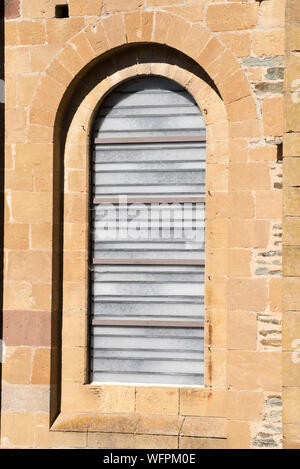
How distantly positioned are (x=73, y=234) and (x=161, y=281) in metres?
1.02

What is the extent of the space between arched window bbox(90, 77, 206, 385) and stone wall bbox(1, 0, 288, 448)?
Answer: 16 cm

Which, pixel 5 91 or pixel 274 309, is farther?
pixel 5 91

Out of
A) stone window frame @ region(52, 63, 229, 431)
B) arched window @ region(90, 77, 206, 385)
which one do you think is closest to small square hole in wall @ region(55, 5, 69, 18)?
stone window frame @ region(52, 63, 229, 431)

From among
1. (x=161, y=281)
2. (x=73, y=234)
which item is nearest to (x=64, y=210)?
(x=73, y=234)

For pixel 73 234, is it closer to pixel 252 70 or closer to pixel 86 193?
pixel 86 193

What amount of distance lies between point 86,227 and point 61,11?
7.31 feet

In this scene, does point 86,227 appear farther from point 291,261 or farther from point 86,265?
point 291,261

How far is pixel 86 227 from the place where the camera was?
24.8 ft

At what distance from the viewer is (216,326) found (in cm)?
729

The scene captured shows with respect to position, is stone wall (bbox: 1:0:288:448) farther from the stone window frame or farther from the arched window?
the arched window

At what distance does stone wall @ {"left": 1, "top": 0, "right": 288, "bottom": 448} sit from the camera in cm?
709

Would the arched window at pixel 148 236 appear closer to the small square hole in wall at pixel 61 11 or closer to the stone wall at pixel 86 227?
the stone wall at pixel 86 227

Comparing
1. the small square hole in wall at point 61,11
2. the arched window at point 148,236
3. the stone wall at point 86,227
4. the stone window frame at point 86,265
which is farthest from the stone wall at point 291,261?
the small square hole in wall at point 61,11

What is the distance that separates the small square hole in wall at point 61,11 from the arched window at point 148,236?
3.09 ft
